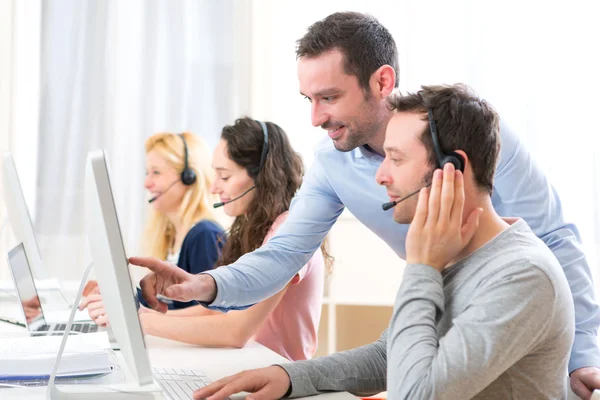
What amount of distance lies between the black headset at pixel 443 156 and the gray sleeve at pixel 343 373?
15.7 inches

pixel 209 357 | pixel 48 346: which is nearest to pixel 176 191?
pixel 209 357

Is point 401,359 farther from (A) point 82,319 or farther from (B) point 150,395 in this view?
(A) point 82,319

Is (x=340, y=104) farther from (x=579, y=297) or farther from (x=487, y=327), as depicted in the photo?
(x=487, y=327)

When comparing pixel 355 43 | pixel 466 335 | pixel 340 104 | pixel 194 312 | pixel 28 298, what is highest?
pixel 355 43

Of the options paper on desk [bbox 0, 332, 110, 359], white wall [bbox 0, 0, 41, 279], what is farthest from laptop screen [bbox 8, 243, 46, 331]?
white wall [bbox 0, 0, 41, 279]

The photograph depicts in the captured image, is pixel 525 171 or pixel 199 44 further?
pixel 199 44

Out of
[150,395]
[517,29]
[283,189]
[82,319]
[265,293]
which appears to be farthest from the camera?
[517,29]

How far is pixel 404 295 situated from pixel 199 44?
9.44ft

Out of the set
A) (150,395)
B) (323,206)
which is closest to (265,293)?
(323,206)

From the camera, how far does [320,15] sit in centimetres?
359

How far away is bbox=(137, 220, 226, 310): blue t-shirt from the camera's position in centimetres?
242

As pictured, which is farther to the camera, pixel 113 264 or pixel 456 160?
pixel 456 160

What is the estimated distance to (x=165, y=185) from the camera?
2781 mm

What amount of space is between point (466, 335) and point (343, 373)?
343 millimetres
